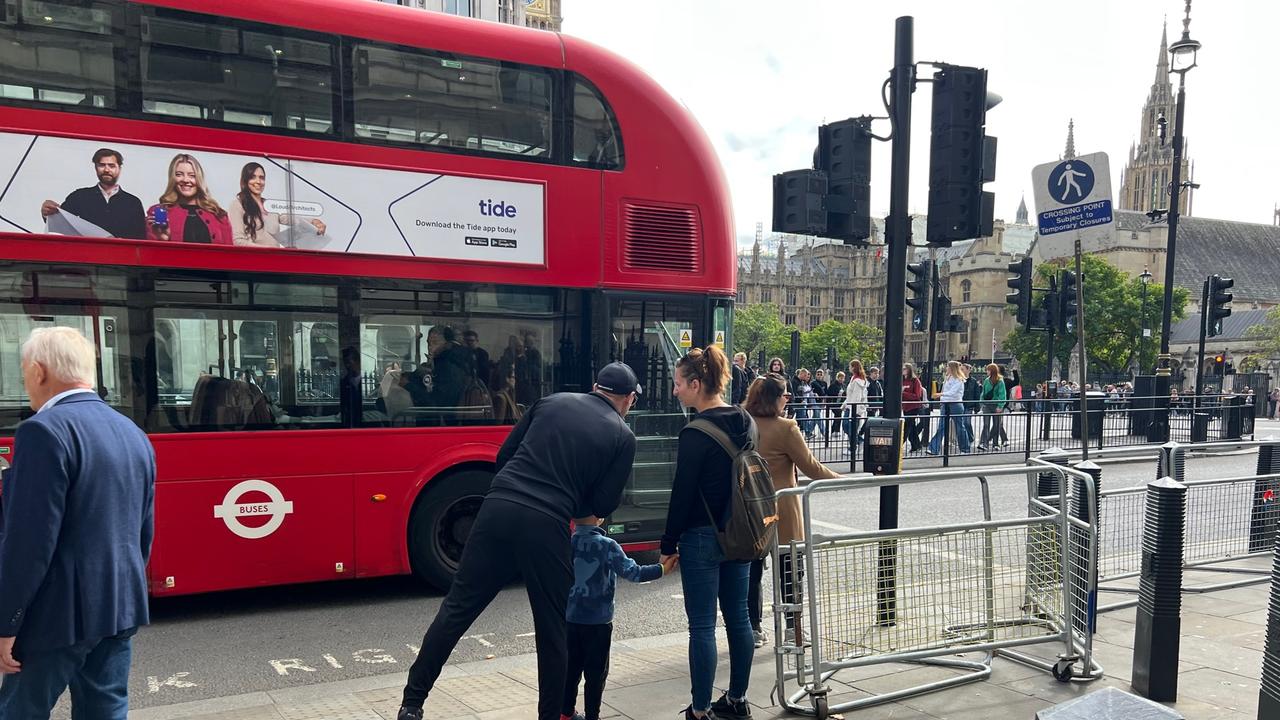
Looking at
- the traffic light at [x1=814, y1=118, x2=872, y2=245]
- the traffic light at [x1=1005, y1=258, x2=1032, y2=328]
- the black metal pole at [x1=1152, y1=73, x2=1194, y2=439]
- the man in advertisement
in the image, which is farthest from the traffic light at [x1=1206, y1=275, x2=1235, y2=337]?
the man in advertisement

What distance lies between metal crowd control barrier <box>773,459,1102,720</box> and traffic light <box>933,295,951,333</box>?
54.8 feet

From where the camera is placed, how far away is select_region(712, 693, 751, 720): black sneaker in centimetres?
429

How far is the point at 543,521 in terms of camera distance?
12.2 ft

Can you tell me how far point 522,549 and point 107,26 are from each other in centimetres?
478

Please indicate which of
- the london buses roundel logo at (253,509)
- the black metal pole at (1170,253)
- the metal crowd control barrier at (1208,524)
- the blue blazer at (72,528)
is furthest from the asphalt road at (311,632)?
the black metal pole at (1170,253)

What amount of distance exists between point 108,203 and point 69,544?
3.92 m

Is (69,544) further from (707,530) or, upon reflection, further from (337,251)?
(337,251)

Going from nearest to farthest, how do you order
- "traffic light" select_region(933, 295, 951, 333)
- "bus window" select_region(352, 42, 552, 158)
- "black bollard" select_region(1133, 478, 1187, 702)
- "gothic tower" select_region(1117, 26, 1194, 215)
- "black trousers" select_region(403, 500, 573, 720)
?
"black trousers" select_region(403, 500, 573, 720), "black bollard" select_region(1133, 478, 1187, 702), "bus window" select_region(352, 42, 552, 158), "traffic light" select_region(933, 295, 951, 333), "gothic tower" select_region(1117, 26, 1194, 215)

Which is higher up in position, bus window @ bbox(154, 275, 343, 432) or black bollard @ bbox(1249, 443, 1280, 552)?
bus window @ bbox(154, 275, 343, 432)

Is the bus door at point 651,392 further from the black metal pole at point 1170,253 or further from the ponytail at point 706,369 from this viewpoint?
the black metal pole at point 1170,253

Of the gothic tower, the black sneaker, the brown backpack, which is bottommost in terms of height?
the black sneaker

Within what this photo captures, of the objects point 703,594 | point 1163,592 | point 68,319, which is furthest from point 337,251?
point 1163,592

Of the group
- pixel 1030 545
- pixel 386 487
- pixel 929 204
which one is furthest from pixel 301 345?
pixel 1030 545

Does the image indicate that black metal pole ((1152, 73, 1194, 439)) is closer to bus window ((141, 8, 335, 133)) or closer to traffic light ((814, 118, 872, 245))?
traffic light ((814, 118, 872, 245))
